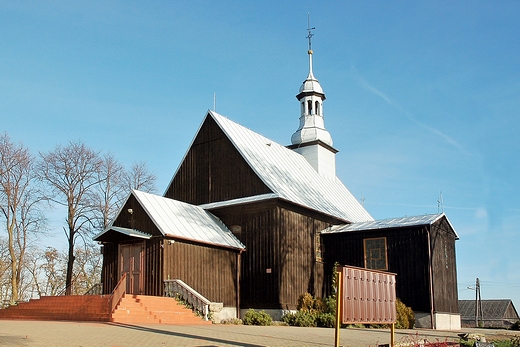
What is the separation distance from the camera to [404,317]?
77.6ft

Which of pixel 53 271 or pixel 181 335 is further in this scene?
pixel 53 271

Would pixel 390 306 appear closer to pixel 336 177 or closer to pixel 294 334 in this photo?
pixel 294 334

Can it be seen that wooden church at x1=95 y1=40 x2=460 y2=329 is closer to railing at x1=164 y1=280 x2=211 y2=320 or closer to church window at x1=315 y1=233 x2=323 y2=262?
church window at x1=315 y1=233 x2=323 y2=262

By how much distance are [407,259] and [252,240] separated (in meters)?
7.07

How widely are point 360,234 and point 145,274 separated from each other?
1046 cm

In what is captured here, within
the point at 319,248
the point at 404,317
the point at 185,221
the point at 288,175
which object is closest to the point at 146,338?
the point at 185,221

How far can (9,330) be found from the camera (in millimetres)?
14531

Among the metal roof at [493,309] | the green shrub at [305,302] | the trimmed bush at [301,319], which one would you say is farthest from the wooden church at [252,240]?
the metal roof at [493,309]

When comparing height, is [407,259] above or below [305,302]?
above

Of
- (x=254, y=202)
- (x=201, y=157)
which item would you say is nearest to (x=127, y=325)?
Answer: (x=254, y=202)

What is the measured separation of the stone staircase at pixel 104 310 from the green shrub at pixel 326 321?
14.5 ft

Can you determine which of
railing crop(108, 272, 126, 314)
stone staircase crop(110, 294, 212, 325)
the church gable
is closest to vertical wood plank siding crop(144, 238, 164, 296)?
stone staircase crop(110, 294, 212, 325)

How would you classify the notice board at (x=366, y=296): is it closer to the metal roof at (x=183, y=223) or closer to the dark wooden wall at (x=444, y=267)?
the metal roof at (x=183, y=223)

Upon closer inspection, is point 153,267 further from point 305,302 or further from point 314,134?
point 314,134
